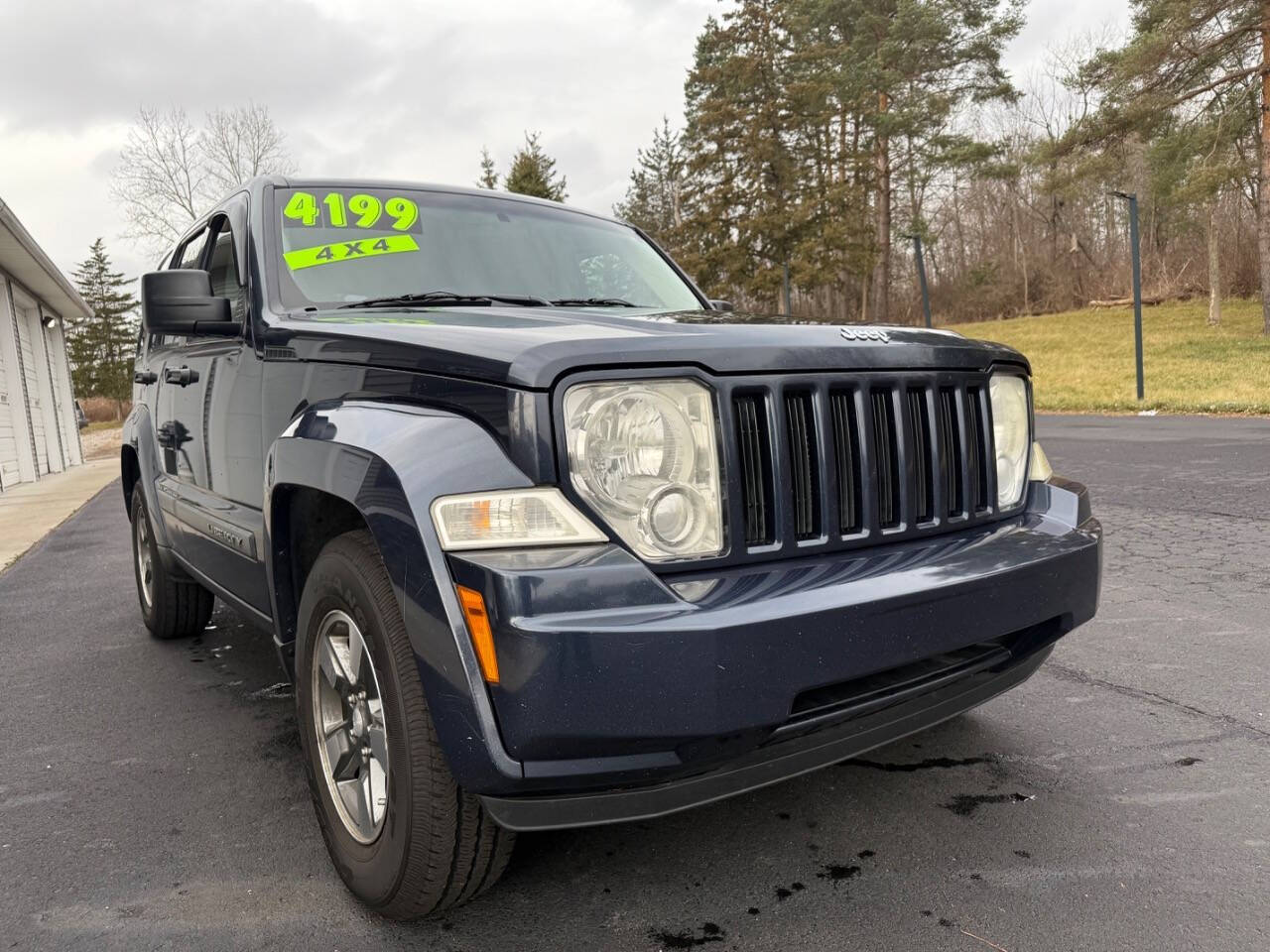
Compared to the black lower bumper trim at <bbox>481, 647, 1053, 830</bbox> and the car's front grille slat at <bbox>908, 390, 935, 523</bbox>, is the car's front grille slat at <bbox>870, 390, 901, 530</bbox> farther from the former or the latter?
the black lower bumper trim at <bbox>481, 647, 1053, 830</bbox>

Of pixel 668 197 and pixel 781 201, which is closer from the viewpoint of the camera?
pixel 781 201

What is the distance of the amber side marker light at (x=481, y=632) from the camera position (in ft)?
5.11

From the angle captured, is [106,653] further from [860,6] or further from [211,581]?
[860,6]

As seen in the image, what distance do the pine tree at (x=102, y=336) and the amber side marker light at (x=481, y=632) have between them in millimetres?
69141

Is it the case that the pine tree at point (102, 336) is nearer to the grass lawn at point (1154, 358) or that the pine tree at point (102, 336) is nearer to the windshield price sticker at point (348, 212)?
the grass lawn at point (1154, 358)

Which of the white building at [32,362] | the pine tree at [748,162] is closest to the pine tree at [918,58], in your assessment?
the pine tree at [748,162]

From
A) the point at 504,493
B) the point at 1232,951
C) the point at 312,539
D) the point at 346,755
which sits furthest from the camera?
the point at 312,539

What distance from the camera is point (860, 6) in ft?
114

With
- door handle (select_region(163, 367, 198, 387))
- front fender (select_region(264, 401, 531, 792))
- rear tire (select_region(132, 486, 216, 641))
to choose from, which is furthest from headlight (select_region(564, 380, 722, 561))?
rear tire (select_region(132, 486, 216, 641))

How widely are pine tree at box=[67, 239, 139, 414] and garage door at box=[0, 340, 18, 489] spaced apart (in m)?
51.6

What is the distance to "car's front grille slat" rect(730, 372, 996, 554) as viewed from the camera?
181 centimetres

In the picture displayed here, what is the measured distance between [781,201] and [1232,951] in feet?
119

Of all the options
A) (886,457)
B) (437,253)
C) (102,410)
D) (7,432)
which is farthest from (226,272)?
(102,410)

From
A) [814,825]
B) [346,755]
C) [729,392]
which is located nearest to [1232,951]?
[814,825]
